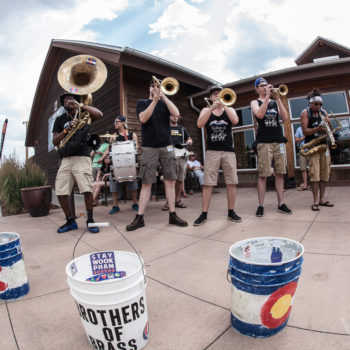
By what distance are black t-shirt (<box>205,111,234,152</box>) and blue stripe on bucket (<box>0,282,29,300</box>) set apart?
2.53 metres

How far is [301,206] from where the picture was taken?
13.1ft

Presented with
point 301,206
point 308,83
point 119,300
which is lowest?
point 301,206

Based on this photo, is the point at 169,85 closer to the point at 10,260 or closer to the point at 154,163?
the point at 154,163

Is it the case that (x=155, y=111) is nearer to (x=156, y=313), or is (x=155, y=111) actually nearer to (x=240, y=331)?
(x=156, y=313)

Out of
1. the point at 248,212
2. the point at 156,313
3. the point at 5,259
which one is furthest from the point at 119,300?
the point at 248,212

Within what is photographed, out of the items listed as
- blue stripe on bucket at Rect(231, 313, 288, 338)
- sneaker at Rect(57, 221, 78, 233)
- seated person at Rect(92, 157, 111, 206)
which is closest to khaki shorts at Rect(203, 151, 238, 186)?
sneaker at Rect(57, 221, 78, 233)

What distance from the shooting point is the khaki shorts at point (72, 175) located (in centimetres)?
331

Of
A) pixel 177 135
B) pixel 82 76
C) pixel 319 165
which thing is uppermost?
pixel 82 76

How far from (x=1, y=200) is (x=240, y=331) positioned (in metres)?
5.77

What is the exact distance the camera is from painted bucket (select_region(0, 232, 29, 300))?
155 cm

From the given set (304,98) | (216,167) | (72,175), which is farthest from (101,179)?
(304,98)

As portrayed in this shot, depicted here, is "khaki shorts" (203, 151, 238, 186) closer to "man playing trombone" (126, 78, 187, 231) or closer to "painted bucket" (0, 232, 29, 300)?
"man playing trombone" (126, 78, 187, 231)

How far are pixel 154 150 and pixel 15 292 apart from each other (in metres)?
2.14

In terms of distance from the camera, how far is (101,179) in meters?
5.78
